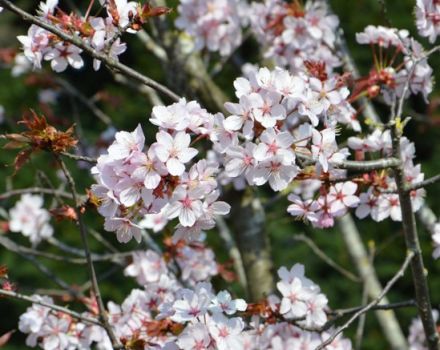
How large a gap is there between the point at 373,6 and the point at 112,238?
251cm

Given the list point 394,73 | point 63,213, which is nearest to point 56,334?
point 63,213

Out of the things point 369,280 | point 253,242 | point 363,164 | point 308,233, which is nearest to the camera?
point 363,164

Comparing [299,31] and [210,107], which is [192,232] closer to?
[299,31]

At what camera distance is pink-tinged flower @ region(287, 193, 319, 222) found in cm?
190

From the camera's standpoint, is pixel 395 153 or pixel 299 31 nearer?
pixel 395 153

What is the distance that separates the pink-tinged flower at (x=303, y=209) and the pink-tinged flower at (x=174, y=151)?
45 centimetres

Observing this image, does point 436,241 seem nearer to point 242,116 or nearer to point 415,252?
point 415,252

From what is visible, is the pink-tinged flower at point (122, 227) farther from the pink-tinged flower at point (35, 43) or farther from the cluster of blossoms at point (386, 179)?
the cluster of blossoms at point (386, 179)

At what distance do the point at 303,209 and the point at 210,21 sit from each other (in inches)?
54.7

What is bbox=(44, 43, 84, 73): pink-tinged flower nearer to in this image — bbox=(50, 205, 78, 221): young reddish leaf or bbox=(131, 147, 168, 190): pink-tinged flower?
bbox=(50, 205, 78, 221): young reddish leaf

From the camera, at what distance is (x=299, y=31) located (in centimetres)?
263

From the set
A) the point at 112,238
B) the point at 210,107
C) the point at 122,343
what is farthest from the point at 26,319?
the point at 112,238

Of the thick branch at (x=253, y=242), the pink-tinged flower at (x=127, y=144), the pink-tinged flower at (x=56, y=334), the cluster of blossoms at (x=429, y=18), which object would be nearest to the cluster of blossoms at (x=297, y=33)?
the cluster of blossoms at (x=429, y=18)

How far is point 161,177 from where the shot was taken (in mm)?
1568
